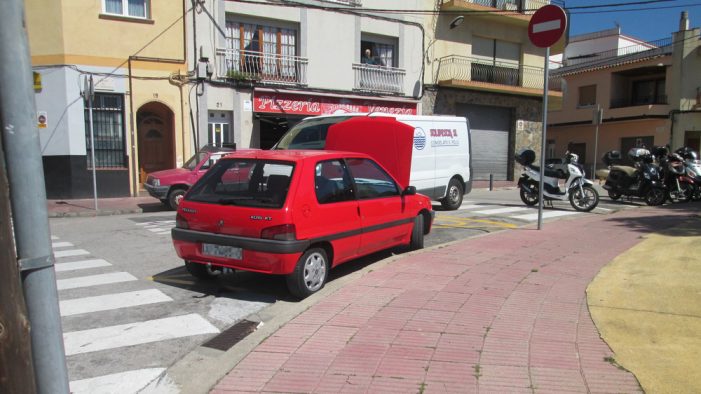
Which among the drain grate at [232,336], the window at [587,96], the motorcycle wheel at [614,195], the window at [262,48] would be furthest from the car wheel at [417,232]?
the window at [587,96]

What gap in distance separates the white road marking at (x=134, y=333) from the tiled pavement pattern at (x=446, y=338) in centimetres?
91

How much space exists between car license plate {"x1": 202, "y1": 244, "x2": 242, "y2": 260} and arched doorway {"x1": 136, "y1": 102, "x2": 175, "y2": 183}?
13226mm

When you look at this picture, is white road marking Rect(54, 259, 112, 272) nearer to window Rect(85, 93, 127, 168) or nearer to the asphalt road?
the asphalt road

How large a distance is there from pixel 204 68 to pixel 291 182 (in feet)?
44.9

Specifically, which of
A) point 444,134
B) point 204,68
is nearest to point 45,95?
point 204,68

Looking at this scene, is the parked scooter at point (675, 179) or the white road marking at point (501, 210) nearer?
the white road marking at point (501, 210)

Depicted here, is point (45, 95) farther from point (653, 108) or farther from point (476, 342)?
point (653, 108)

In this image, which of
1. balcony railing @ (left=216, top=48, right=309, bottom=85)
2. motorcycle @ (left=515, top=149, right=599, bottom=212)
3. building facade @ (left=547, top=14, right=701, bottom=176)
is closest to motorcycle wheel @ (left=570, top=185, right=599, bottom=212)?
motorcycle @ (left=515, top=149, right=599, bottom=212)

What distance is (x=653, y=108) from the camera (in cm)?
3272

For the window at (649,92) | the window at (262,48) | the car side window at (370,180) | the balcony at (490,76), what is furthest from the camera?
the window at (649,92)

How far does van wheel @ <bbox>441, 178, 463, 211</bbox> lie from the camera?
12.8 metres

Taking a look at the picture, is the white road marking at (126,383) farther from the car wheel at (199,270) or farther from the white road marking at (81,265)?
the white road marking at (81,265)

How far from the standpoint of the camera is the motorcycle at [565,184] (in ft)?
41.6

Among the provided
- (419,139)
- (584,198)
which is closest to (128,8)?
(419,139)
